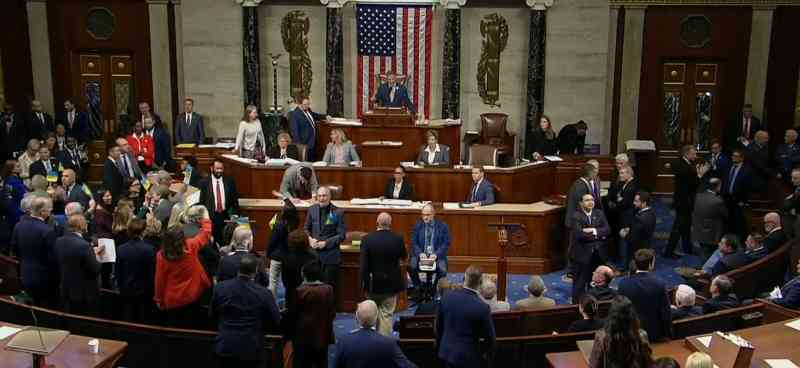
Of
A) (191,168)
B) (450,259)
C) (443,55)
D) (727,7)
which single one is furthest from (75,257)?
(727,7)

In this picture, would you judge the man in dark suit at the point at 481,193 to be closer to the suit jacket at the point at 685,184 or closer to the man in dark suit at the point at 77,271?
the suit jacket at the point at 685,184

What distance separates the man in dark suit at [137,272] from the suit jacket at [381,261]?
2.05 metres

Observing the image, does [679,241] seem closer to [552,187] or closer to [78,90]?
[552,187]

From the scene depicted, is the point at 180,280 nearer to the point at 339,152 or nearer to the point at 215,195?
the point at 215,195

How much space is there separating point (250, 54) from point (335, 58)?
5.50ft

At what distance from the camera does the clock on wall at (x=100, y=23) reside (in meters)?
16.9

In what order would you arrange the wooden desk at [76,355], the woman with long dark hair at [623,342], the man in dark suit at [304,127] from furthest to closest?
the man in dark suit at [304,127], the wooden desk at [76,355], the woman with long dark hair at [623,342]

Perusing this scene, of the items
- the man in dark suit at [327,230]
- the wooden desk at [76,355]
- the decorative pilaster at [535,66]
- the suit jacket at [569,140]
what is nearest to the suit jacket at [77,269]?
the wooden desk at [76,355]

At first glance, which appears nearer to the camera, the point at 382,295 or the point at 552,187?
the point at 382,295

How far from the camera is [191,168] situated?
1203cm

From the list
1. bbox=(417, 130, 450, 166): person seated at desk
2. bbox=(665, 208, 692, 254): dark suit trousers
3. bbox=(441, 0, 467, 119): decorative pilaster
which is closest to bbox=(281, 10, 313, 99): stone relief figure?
bbox=(441, 0, 467, 119): decorative pilaster

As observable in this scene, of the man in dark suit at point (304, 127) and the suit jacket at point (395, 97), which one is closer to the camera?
the man in dark suit at point (304, 127)

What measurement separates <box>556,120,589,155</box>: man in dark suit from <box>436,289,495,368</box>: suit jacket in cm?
933

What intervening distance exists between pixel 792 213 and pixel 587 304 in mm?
5800
